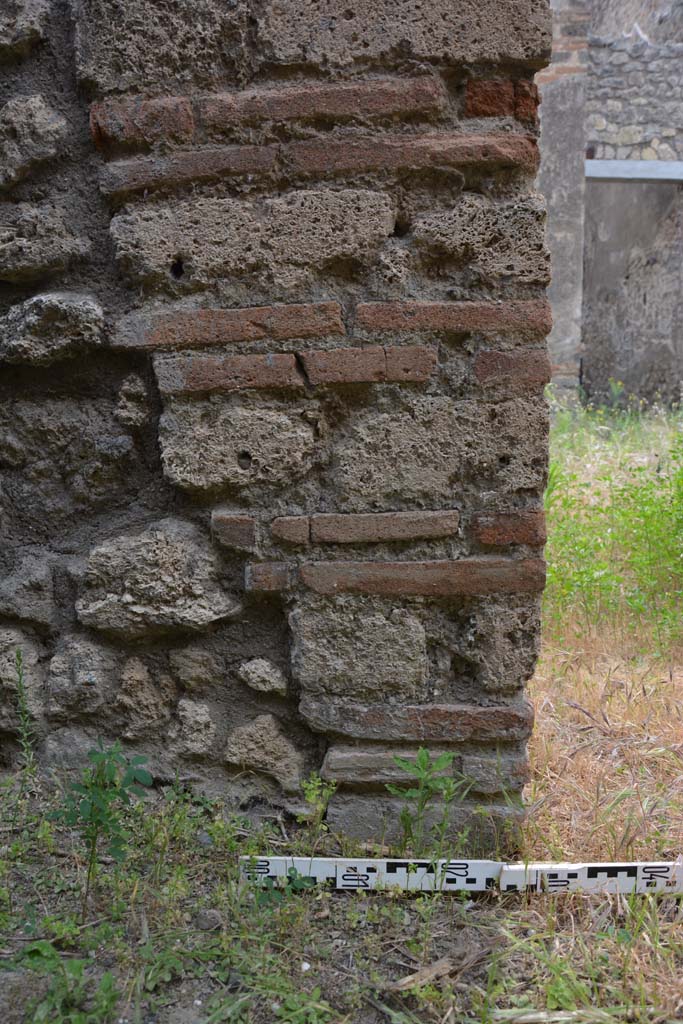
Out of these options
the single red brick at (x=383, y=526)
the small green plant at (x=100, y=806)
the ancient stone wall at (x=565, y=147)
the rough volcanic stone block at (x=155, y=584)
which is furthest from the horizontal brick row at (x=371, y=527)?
the ancient stone wall at (x=565, y=147)

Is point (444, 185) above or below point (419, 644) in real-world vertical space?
above

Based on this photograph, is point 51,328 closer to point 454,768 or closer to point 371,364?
point 371,364

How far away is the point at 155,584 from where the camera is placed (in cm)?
192

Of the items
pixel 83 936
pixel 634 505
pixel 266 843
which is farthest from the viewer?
pixel 634 505

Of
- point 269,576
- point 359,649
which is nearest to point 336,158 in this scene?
point 269,576

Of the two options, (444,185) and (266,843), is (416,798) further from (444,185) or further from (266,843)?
(444,185)

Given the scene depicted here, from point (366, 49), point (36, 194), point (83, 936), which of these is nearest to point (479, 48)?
point (366, 49)

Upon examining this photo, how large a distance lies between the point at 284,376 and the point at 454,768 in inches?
38.2

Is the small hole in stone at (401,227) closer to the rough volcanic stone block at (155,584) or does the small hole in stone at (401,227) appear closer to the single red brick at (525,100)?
the single red brick at (525,100)

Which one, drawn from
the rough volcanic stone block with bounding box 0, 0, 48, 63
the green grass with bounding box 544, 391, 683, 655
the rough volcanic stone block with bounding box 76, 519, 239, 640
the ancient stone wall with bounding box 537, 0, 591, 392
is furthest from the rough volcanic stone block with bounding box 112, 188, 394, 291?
the ancient stone wall with bounding box 537, 0, 591, 392

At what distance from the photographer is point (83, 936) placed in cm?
158

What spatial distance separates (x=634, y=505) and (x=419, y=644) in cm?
267

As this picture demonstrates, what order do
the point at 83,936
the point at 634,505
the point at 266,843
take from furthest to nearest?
1. the point at 634,505
2. the point at 266,843
3. the point at 83,936

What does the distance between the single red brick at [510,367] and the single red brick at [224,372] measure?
401 mm
